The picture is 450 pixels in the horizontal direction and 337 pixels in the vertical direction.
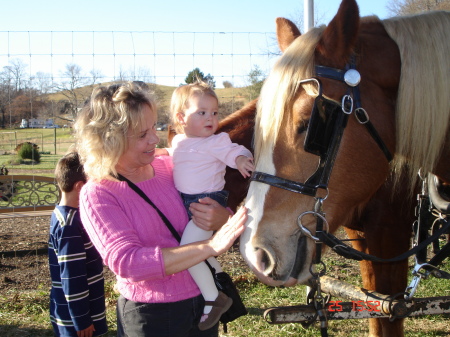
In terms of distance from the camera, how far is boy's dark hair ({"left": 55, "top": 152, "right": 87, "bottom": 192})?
2.51 m

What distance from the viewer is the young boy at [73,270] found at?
2297mm

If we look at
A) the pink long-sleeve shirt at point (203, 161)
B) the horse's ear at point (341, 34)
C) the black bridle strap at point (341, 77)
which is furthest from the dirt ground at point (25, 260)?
the horse's ear at point (341, 34)

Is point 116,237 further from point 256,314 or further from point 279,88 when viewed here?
point 256,314

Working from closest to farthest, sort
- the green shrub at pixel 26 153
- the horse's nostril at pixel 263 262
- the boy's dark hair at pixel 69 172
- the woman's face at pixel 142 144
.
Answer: the horse's nostril at pixel 263 262 < the woman's face at pixel 142 144 < the boy's dark hair at pixel 69 172 < the green shrub at pixel 26 153

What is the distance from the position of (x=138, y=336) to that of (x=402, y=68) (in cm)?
155

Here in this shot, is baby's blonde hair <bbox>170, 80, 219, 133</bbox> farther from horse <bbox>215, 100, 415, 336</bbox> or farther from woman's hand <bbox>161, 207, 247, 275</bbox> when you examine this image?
woman's hand <bbox>161, 207, 247, 275</bbox>

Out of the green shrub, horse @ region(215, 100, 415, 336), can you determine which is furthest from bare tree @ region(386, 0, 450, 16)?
the green shrub

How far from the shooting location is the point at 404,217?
2662 millimetres

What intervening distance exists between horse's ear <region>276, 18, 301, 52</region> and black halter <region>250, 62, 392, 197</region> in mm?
422

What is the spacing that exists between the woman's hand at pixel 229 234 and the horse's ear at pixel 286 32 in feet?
2.98

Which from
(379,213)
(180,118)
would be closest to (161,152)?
(180,118)

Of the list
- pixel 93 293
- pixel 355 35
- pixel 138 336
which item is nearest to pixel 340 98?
pixel 355 35

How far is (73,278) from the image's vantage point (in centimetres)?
229

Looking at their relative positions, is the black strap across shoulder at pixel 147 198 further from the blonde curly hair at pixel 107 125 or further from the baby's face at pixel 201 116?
the baby's face at pixel 201 116
